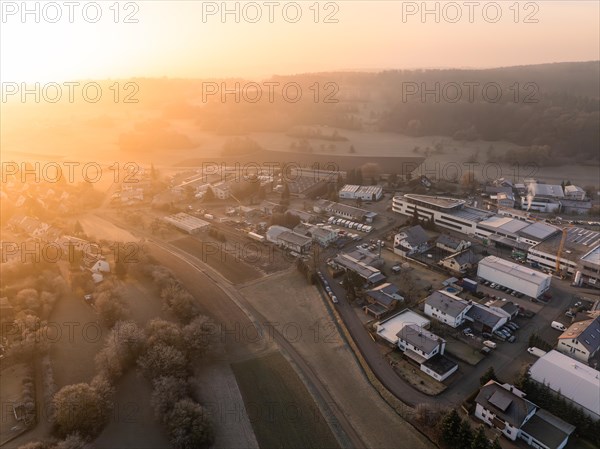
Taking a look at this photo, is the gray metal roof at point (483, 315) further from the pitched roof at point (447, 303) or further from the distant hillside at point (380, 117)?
the distant hillside at point (380, 117)

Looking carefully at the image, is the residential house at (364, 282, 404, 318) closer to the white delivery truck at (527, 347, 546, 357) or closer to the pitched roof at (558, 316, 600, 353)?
the white delivery truck at (527, 347, 546, 357)

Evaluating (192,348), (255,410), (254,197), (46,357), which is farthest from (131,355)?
(254,197)

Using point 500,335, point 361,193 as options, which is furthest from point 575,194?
point 500,335

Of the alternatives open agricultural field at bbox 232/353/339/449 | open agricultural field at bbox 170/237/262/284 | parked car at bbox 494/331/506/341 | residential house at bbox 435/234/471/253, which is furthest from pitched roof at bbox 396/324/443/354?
residential house at bbox 435/234/471/253

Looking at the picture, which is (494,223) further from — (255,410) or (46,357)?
(46,357)

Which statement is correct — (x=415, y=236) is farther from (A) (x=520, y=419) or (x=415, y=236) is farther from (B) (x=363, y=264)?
(A) (x=520, y=419)

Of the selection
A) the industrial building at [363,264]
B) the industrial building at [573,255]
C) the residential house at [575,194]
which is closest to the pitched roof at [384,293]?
the industrial building at [363,264]
